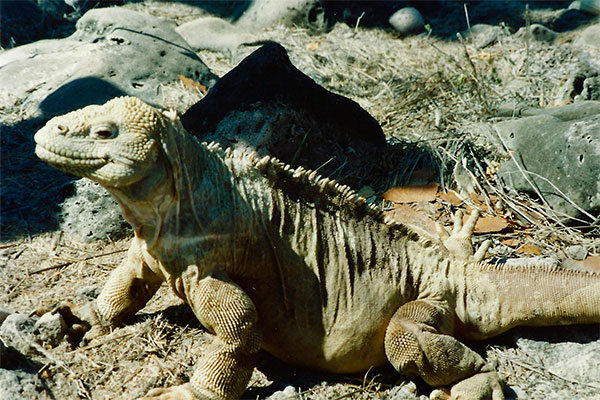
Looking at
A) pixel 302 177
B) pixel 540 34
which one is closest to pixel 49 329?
pixel 302 177

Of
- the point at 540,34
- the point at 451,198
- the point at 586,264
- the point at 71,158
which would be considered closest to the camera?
the point at 71,158

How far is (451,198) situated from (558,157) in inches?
36.7

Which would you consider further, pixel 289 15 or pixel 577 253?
pixel 289 15

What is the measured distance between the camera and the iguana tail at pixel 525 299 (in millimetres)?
3871

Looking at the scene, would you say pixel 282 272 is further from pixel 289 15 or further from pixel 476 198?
pixel 289 15

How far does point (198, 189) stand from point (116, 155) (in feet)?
1.60

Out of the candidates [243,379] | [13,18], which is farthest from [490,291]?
[13,18]

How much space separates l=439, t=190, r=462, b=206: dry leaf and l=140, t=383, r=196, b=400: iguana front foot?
2.96 m

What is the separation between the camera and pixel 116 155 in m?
3.20

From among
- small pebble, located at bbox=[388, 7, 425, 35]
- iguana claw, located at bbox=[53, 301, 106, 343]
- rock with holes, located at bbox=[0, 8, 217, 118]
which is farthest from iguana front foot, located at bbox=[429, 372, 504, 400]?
small pebble, located at bbox=[388, 7, 425, 35]

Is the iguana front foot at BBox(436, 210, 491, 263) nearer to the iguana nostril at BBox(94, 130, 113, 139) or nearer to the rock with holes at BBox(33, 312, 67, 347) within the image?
the iguana nostril at BBox(94, 130, 113, 139)

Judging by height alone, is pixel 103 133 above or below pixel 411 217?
above

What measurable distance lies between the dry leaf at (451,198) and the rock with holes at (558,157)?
48 cm

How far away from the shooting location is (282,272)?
3738mm
